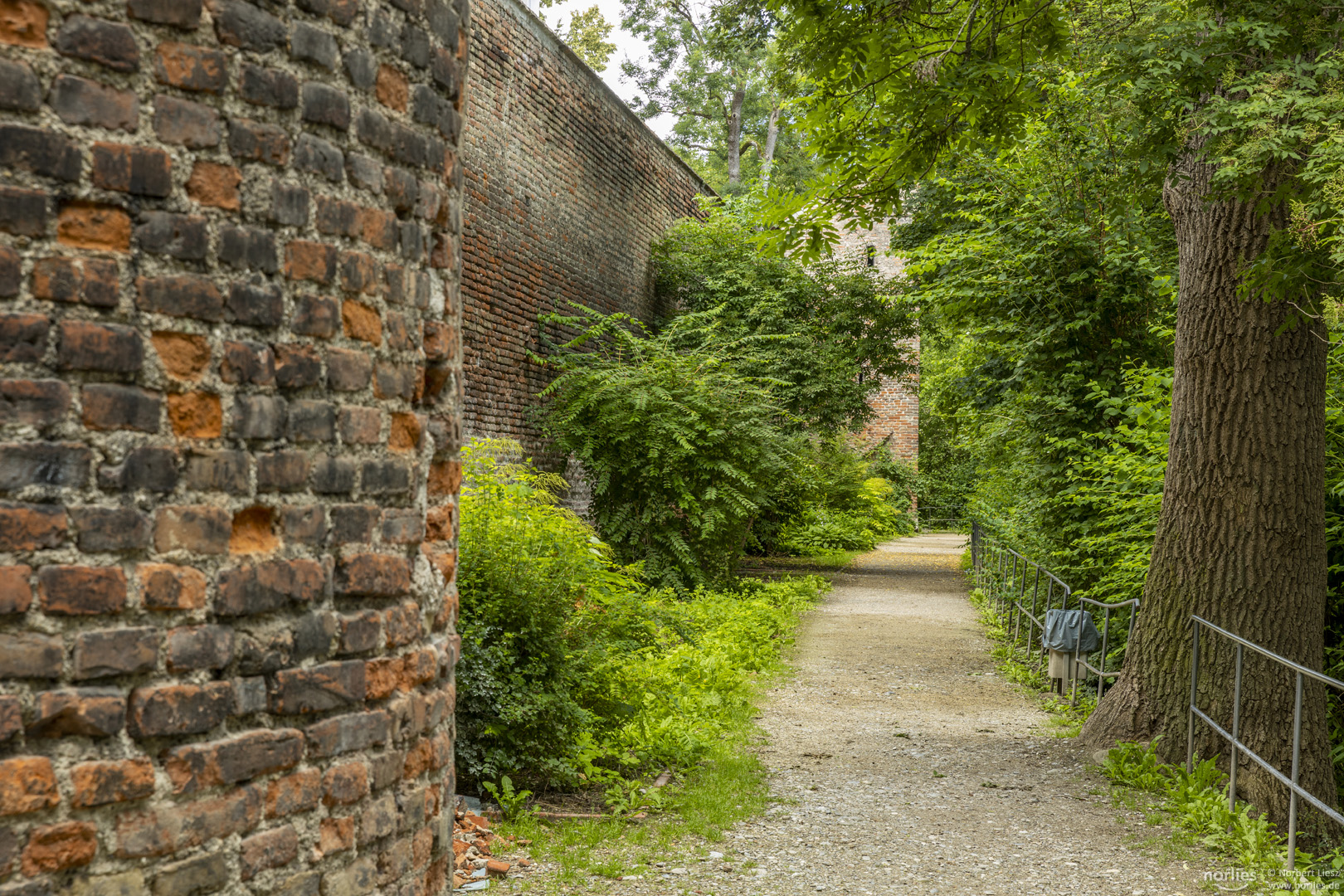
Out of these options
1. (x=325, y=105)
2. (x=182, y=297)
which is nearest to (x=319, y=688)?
(x=182, y=297)

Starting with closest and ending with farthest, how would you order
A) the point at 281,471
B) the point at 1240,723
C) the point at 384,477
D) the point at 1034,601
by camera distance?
the point at 281,471, the point at 384,477, the point at 1240,723, the point at 1034,601

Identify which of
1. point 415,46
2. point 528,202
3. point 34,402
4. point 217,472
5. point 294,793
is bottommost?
point 294,793

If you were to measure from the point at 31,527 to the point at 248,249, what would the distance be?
60cm

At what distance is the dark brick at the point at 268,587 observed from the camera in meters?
1.83

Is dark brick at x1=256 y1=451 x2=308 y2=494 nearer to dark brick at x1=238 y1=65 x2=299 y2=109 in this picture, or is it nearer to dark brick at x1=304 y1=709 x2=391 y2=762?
dark brick at x1=304 y1=709 x2=391 y2=762

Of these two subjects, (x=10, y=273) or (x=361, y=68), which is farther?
(x=361, y=68)

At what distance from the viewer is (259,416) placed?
6.18 ft

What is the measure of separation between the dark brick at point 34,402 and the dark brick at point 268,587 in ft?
1.25

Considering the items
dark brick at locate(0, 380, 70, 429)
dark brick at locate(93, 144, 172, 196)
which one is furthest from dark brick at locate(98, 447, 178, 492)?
dark brick at locate(93, 144, 172, 196)

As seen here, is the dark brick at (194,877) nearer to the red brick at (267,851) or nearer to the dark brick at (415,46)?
the red brick at (267,851)

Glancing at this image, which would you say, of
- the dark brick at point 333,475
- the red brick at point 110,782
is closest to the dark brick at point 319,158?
the dark brick at point 333,475

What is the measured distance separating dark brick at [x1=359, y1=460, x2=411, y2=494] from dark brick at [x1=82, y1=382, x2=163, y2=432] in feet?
1.41

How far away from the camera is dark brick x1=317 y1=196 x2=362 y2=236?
200 cm

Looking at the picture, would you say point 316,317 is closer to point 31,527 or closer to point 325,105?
point 325,105
